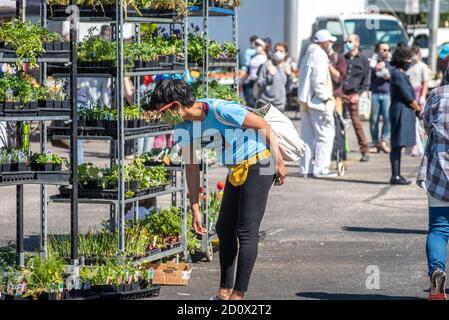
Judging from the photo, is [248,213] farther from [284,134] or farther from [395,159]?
[395,159]

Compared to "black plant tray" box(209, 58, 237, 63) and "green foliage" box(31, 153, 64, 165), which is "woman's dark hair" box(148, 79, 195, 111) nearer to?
"green foliage" box(31, 153, 64, 165)

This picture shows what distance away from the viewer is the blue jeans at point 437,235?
8.41m

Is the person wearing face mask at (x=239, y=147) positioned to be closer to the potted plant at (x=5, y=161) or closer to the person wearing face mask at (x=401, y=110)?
the potted plant at (x=5, y=161)

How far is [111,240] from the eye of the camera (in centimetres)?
955

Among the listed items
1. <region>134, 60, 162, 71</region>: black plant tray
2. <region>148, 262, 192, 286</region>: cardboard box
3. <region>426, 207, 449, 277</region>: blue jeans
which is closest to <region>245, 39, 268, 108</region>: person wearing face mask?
<region>134, 60, 162, 71</region>: black plant tray

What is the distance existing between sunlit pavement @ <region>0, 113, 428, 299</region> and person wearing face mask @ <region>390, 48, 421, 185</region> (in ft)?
1.60

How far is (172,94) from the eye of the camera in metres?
8.09

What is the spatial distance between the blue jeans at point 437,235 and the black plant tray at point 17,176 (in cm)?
292

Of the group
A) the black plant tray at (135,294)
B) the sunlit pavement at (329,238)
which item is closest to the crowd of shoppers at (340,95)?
the sunlit pavement at (329,238)

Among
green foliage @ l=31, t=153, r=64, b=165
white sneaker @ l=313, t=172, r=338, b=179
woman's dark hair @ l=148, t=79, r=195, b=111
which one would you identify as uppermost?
woman's dark hair @ l=148, t=79, r=195, b=111

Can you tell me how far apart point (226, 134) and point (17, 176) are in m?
1.51

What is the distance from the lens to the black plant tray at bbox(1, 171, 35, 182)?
26.7 ft
